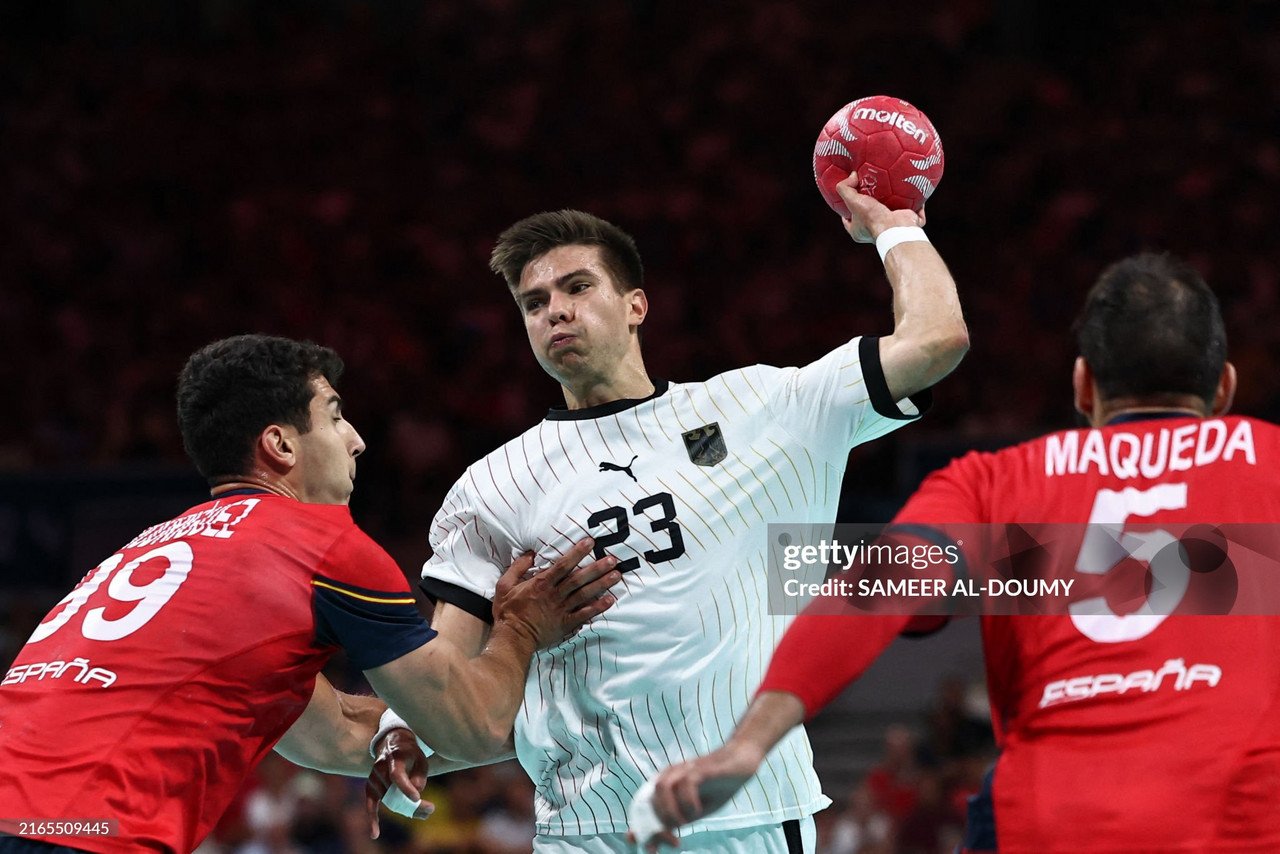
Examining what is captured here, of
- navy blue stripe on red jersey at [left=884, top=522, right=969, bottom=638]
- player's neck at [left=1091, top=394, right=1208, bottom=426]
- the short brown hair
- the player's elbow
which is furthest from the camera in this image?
the short brown hair

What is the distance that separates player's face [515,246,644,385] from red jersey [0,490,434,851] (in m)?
0.99

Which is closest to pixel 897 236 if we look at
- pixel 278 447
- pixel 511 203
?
pixel 278 447

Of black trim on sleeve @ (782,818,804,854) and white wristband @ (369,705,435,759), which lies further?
white wristband @ (369,705,435,759)

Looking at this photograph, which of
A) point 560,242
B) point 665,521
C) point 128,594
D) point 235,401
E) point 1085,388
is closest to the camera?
point 1085,388

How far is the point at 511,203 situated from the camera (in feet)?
52.2

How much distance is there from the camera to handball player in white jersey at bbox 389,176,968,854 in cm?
455

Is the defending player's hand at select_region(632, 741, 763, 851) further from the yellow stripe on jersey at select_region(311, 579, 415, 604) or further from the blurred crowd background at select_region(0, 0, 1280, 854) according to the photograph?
the blurred crowd background at select_region(0, 0, 1280, 854)

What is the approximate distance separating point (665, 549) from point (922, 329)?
1.04 meters

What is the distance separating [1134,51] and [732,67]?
4.36m

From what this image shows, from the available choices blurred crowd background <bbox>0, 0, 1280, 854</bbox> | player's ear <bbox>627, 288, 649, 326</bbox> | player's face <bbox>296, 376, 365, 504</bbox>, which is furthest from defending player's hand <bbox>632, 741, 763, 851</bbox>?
blurred crowd background <bbox>0, 0, 1280, 854</bbox>

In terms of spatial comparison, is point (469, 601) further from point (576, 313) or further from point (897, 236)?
point (897, 236)

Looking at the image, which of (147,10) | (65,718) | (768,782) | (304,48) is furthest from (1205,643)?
(147,10)

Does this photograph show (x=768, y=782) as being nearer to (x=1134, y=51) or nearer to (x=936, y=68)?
(x=936, y=68)

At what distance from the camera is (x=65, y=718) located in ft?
13.3
